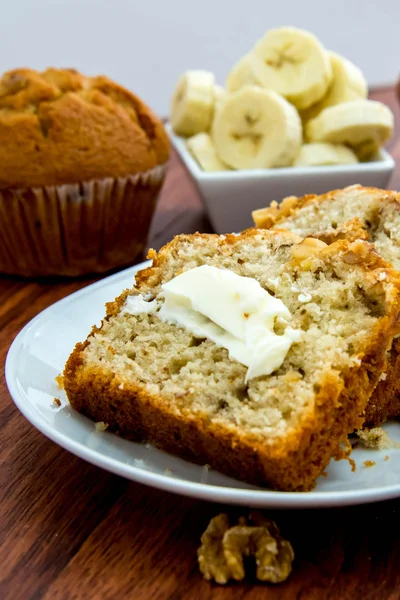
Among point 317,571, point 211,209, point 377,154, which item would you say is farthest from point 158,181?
point 317,571

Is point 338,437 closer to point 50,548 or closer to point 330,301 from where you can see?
point 330,301

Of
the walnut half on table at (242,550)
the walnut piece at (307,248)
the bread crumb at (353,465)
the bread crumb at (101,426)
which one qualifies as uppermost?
the walnut piece at (307,248)

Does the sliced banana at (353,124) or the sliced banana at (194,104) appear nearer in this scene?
the sliced banana at (353,124)

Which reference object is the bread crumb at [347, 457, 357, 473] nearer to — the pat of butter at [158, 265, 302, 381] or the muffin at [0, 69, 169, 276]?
the pat of butter at [158, 265, 302, 381]

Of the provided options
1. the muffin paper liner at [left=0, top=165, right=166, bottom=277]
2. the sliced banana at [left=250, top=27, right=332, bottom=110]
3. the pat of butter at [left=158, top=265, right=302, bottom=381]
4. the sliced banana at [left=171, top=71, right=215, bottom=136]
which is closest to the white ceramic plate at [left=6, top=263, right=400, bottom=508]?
the pat of butter at [left=158, top=265, right=302, bottom=381]

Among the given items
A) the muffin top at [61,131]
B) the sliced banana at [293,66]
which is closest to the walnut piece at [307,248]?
the muffin top at [61,131]

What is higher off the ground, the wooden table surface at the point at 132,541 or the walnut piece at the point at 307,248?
the walnut piece at the point at 307,248

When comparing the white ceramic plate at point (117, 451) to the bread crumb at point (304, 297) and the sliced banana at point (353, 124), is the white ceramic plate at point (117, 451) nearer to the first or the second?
the bread crumb at point (304, 297)
